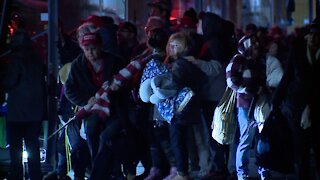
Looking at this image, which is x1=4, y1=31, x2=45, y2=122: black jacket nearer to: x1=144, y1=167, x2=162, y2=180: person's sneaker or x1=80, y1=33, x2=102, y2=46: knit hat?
x1=80, y1=33, x2=102, y2=46: knit hat

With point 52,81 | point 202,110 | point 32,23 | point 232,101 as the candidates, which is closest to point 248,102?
point 232,101

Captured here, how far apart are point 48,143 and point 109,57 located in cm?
238

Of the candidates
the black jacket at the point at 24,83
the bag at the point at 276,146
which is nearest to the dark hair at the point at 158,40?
the black jacket at the point at 24,83

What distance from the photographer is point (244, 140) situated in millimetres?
10695

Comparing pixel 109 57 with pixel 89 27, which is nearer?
pixel 109 57

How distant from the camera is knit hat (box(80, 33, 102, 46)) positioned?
34.6 ft

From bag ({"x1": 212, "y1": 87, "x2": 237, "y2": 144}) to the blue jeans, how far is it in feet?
0.60

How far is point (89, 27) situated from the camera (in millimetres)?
11594

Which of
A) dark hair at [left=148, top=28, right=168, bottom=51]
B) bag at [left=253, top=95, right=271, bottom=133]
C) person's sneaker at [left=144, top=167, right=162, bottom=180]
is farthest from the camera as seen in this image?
person's sneaker at [left=144, top=167, right=162, bottom=180]

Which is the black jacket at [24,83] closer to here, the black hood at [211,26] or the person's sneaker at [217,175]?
the black hood at [211,26]

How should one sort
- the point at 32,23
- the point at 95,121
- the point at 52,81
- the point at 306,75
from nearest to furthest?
1. the point at 306,75
2. the point at 95,121
3. the point at 52,81
4. the point at 32,23

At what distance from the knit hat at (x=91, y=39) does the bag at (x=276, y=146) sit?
236 cm

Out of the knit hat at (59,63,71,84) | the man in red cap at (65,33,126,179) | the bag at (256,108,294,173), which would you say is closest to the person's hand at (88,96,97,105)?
the man in red cap at (65,33,126,179)

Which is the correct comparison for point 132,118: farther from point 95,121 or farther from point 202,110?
point 202,110
